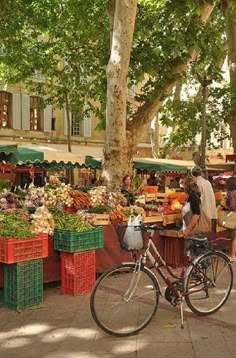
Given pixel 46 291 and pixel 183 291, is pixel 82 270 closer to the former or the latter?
pixel 46 291

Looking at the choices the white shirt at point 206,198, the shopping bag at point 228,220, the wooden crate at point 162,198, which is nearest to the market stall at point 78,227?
the shopping bag at point 228,220

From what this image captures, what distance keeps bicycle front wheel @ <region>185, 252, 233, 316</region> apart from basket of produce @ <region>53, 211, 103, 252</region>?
1.60 meters

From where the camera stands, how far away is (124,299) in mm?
4988

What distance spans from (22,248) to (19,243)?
3.2 inches

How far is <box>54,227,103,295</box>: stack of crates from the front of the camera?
6121mm

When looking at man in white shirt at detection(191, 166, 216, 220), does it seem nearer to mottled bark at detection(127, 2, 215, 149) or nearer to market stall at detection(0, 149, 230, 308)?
market stall at detection(0, 149, 230, 308)

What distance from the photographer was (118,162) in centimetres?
923

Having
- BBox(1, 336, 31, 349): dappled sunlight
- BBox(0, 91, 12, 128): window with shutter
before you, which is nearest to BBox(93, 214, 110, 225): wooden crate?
BBox(1, 336, 31, 349): dappled sunlight

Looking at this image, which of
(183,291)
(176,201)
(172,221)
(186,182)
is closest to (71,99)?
(176,201)

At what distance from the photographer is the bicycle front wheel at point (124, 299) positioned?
464 cm

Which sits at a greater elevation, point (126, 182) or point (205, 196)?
point (126, 182)

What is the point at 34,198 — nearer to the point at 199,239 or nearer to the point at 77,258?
the point at 77,258

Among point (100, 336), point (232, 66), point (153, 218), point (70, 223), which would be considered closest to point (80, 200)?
point (70, 223)

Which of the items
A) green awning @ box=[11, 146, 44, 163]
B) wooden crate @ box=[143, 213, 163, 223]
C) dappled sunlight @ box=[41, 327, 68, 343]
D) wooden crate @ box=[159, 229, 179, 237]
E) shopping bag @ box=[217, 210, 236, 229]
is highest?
green awning @ box=[11, 146, 44, 163]
